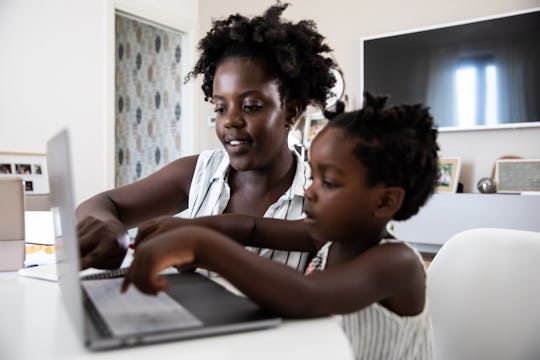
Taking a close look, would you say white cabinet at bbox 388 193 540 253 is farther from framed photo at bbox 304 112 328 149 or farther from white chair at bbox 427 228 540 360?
white chair at bbox 427 228 540 360

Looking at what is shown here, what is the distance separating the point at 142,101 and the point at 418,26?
276 centimetres

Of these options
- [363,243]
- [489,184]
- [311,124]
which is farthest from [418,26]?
[363,243]

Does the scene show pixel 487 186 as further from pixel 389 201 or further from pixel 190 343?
pixel 190 343

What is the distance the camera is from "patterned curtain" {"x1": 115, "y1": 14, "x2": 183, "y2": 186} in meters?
4.77

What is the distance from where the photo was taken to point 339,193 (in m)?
0.72

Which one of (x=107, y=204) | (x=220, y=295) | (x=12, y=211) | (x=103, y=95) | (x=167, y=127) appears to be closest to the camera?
(x=220, y=295)

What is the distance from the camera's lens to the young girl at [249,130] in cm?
102

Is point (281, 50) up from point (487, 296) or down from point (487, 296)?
up

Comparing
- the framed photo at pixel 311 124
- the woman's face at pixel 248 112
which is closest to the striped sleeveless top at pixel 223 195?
the woman's face at pixel 248 112

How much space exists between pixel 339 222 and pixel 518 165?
272cm

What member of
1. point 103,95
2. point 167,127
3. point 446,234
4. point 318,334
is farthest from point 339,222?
point 167,127

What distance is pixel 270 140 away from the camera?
3.40 feet

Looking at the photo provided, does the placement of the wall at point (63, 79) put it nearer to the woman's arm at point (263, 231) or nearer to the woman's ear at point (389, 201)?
the woman's arm at point (263, 231)

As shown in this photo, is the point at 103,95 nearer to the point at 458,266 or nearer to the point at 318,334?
the point at 458,266
